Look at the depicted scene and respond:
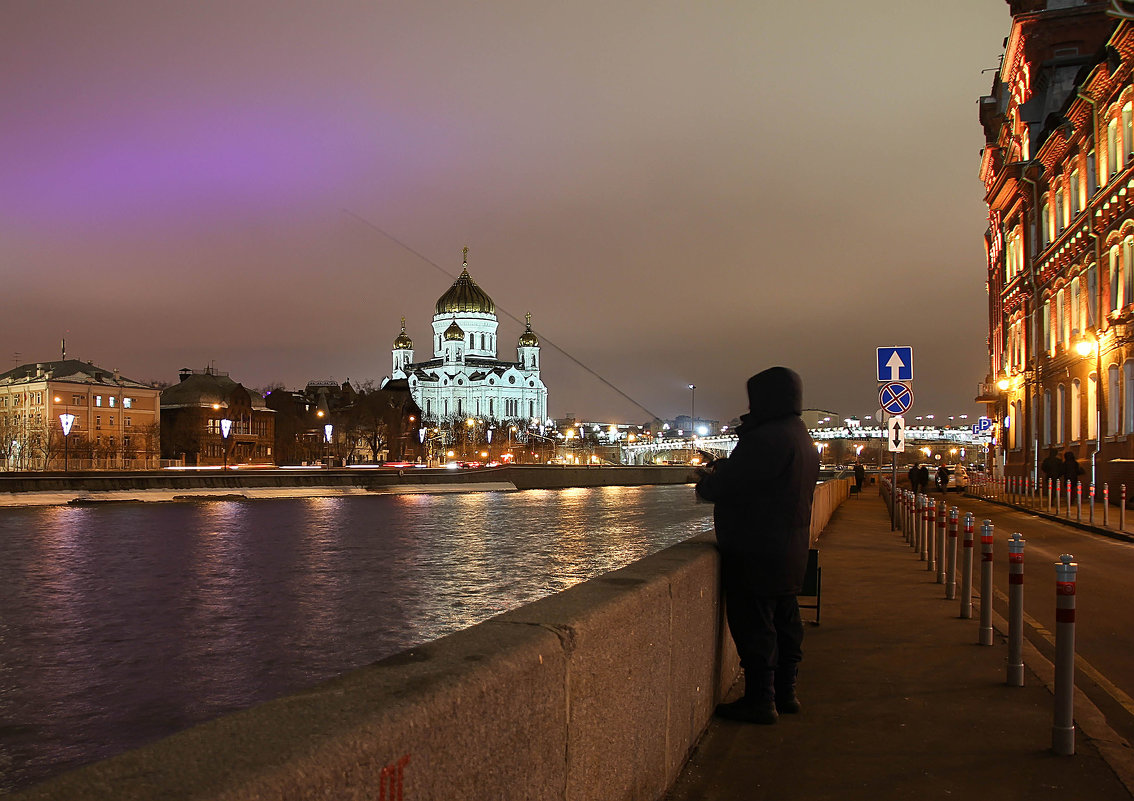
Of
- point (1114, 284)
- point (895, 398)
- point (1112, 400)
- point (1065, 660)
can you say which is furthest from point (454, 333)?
point (1065, 660)

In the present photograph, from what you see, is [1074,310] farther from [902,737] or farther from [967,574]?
[902,737]

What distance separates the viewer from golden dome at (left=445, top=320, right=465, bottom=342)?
7648 inches

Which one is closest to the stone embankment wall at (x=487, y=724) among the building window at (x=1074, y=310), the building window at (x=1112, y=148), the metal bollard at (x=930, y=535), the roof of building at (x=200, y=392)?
the metal bollard at (x=930, y=535)

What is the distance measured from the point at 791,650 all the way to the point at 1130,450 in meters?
34.4

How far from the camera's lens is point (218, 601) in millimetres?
12695

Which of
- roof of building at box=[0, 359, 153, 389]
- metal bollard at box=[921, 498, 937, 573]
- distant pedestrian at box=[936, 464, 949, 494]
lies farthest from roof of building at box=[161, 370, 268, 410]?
metal bollard at box=[921, 498, 937, 573]

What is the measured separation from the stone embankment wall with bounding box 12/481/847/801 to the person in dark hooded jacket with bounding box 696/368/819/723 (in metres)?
0.65

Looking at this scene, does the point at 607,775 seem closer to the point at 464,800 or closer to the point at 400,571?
the point at 464,800

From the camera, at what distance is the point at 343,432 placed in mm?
124375

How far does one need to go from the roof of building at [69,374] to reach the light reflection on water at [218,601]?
77563 mm

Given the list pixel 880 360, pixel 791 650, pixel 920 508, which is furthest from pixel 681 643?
pixel 880 360

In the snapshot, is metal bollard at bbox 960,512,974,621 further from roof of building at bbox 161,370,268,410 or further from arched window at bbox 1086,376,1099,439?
roof of building at bbox 161,370,268,410

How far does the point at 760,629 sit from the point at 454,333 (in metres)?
190

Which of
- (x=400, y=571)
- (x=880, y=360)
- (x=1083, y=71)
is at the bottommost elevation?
(x=400, y=571)
